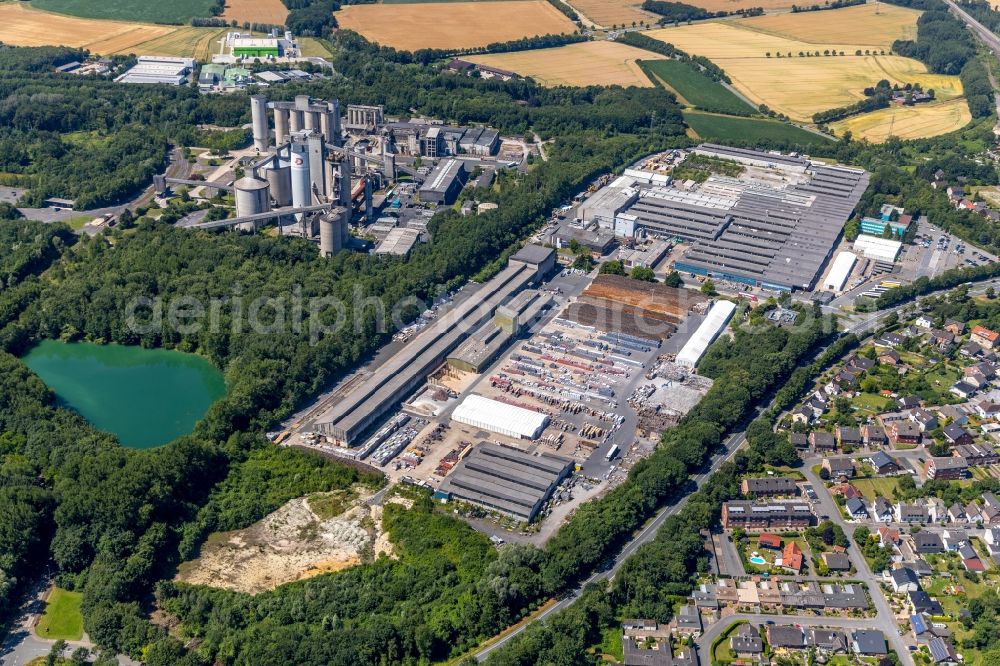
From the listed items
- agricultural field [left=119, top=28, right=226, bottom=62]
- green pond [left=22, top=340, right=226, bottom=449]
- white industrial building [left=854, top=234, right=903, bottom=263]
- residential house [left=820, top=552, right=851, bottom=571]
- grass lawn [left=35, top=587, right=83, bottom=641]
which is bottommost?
grass lawn [left=35, top=587, right=83, bottom=641]

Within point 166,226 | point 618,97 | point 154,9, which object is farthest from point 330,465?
point 154,9

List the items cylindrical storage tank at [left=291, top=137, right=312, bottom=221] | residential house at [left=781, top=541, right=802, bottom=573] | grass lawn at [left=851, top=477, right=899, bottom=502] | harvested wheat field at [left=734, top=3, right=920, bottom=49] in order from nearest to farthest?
residential house at [left=781, top=541, right=802, bottom=573]
grass lawn at [left=851, top=477, right=899, bottom=502]
cylindrical storage tank at [left=291, top=137, right=312, bottom=221]
harvested wheat field at [left=734, top=3, right=920, bottom=49]

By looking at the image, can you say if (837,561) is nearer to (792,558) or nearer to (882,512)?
(792,558)

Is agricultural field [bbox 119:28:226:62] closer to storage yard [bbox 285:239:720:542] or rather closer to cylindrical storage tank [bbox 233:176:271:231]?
cylindrical storage tank [bbox 233:176:271:231]

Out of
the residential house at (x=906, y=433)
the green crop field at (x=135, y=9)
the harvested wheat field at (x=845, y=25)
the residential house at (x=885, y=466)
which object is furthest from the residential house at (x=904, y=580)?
the green crop field at (x=135, y=9)

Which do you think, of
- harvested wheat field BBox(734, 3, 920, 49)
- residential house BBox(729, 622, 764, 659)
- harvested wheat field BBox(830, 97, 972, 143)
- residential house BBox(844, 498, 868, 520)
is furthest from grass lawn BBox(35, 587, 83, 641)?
harvested wheat field BBox(734, 3, 920, 49)

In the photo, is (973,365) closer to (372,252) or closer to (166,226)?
(372,252)

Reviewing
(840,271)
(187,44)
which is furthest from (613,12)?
(840,271)
